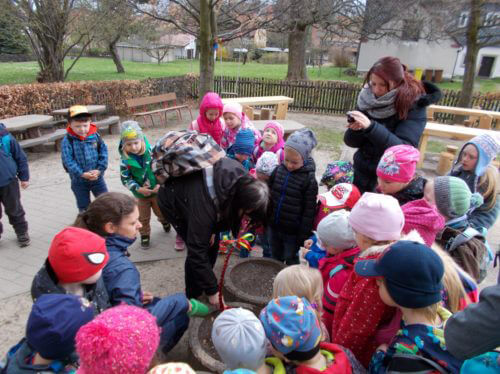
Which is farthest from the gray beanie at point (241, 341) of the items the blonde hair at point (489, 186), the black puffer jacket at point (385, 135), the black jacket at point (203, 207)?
the blonde hair at point (489, 186)

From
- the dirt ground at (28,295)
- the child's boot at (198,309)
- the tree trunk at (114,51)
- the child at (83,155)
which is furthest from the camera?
the tree trunk at (114,51)

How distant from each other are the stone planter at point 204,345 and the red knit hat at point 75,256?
2.57 ft

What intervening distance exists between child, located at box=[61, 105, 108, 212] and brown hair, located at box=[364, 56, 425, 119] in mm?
2987

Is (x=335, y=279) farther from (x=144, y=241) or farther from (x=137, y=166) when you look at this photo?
(x=144, y=241)

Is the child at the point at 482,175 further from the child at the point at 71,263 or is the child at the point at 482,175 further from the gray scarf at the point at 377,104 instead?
the child at the point at 71,263

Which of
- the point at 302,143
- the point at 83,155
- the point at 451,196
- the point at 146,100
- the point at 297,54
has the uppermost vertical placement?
the point at 297,54

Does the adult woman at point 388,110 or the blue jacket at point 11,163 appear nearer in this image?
the adult woman at point 388,110

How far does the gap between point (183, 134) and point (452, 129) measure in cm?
710

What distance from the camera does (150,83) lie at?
11734 millimetres

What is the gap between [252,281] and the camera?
278 cm

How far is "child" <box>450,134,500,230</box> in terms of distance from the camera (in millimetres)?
2713

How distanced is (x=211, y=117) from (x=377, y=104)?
2.24 m

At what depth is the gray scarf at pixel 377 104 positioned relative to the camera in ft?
8.17

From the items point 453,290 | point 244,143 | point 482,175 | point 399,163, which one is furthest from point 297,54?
point 453,290
